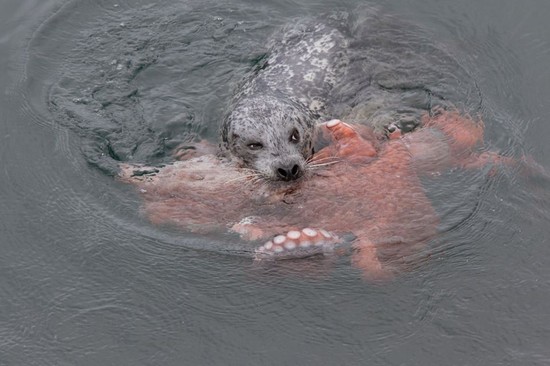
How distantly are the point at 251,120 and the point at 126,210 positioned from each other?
1.52 meters

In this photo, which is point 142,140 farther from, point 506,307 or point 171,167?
point 506,307

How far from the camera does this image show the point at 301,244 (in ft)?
22.6

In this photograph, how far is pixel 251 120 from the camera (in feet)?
27.6

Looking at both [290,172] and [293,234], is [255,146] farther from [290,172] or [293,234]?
[293,234]

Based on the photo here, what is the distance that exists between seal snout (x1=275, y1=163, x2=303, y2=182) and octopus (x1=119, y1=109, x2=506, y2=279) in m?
0.06

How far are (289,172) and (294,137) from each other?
31.3 inches

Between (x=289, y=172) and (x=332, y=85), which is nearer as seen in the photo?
(x=289, y=172)

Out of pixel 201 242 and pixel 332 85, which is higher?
pixel 332 85

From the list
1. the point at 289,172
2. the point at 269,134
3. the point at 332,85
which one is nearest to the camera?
the point at 289,172

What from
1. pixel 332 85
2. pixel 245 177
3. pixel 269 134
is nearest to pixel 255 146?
pixel 269 134

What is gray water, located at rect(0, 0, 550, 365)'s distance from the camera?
6.54 meters

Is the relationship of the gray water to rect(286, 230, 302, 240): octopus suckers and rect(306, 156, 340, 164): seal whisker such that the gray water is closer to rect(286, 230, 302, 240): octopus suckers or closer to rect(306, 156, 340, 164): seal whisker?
rect(286, 230, 302, 240): octopus suckers

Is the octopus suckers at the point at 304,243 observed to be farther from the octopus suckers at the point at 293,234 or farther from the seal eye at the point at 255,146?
the seal eye at the point at 255,146

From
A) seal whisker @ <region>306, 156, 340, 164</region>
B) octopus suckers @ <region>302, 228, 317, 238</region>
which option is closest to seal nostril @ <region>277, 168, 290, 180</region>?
seal whisker @ <region>306, 156, 340, 164</region>
